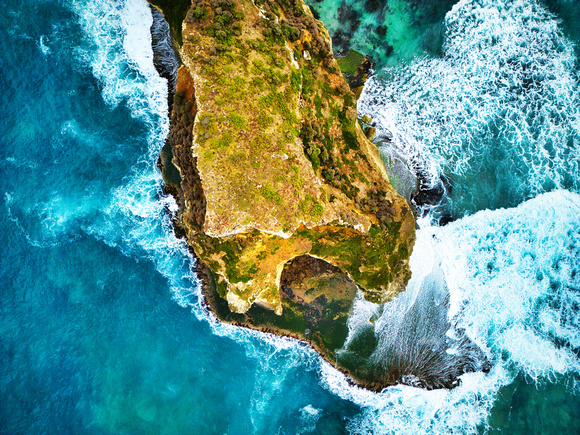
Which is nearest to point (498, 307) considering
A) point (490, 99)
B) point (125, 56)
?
point (490, 99)

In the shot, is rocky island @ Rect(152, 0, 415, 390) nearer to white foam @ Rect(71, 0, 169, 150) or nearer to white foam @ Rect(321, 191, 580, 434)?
white foam @ Rect(71, 0, 169, 150)

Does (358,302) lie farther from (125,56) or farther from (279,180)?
(125,56)

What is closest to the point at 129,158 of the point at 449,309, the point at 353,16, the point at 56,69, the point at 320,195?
the point at 56,69

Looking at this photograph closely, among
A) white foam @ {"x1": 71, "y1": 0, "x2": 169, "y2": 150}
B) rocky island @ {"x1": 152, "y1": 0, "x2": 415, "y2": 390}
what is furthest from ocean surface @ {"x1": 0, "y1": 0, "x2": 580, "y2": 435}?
rocky island @ {"x1": 152, "y1": 0, "x2": 415, "y2": 390}

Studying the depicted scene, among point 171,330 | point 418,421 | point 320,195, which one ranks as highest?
point 320,195

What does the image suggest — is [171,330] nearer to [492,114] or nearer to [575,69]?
[492,114]

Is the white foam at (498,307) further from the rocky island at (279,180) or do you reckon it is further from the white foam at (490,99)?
the white foam at (490,99)
